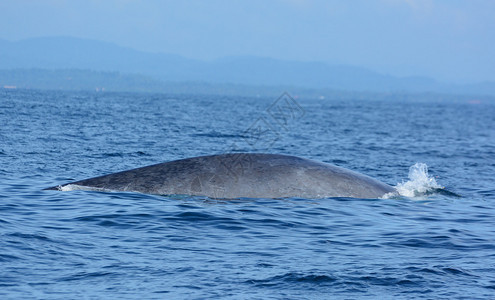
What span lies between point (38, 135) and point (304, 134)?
18407mm

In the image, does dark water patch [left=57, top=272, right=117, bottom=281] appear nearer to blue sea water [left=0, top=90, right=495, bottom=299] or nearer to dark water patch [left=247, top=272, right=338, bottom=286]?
blue sea water [left=0, top=90, right=495, bottom=299]

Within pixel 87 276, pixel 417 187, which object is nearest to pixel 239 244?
pixel 87 276

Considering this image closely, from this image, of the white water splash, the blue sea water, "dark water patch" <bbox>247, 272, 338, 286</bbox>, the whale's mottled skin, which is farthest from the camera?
the white water splash

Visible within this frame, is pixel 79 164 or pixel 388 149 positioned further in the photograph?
pixel 388 149

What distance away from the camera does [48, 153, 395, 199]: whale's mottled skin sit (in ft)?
41.9

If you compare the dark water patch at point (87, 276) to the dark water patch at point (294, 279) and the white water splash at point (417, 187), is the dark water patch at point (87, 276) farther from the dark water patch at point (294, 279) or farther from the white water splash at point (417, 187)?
the white water splash at point (417, 187)

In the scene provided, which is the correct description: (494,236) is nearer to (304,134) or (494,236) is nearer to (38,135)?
(38,135)

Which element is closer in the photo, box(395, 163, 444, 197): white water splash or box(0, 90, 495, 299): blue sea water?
box(0, 90, 495, 299): blue sea water

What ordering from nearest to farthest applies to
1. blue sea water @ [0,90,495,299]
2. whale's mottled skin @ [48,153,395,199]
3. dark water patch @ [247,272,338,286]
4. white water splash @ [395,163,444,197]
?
blue sea water @ [0,90,495,299]
dark water patch @ [247,272,338,286]
whale's mottled skin @ [48,153,395,199]
white water splash @ [395,163,444,197]

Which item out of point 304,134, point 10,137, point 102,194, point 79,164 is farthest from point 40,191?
point 304,134

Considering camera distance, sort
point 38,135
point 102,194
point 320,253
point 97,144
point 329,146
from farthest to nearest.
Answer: point 329,146, point 38,135, point 97,144, point 102,194, point 320,253

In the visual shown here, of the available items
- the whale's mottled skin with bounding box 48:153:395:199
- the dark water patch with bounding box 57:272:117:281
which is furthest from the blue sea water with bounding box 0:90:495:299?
the whale's mottled skin with bounding box 48:153:395:199

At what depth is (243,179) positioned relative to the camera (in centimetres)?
1280

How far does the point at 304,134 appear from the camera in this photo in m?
43.0
